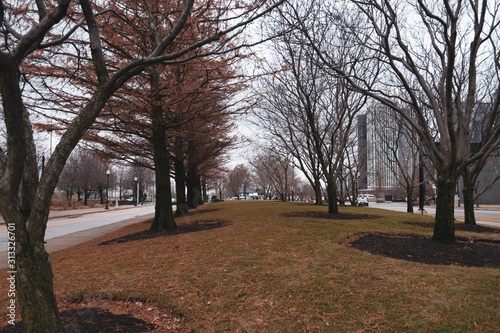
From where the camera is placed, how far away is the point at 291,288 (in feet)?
15.1

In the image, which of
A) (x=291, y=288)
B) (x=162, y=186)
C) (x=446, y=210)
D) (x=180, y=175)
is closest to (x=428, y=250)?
(x=446, y=210)

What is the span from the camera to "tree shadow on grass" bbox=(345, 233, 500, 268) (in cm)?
601

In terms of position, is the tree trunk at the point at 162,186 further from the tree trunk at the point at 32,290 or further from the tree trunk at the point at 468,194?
the tree trunk at the point at 468,194

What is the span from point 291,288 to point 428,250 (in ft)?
12.2

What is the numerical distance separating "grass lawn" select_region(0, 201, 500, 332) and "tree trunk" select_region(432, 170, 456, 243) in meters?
2.33

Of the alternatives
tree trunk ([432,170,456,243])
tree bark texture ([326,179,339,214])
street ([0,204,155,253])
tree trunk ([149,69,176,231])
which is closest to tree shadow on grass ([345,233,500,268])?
tree trunk ([432,170,456,243])

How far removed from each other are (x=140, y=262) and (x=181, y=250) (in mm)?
937

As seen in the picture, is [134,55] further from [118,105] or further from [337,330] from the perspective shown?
[337,330]

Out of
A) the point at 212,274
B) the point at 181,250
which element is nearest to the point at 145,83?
the point at 181,250

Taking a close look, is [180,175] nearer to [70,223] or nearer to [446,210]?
[70,223]

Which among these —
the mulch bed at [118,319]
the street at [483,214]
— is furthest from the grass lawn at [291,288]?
the street at [483,214]

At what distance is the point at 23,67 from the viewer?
8.70 metres

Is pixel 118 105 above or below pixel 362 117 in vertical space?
below

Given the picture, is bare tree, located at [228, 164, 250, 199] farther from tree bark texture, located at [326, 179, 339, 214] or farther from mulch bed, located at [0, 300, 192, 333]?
mulch bed, located at [0, 300, 192, 333]
